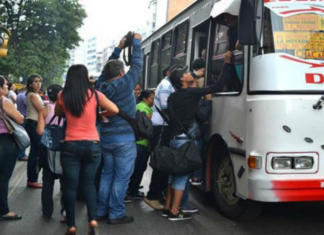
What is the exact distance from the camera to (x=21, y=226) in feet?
16.0

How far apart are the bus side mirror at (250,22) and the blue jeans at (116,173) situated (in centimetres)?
168

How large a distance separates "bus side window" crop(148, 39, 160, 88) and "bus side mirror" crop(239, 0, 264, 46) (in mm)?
5446

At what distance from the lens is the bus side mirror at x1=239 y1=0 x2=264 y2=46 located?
13.4 feet

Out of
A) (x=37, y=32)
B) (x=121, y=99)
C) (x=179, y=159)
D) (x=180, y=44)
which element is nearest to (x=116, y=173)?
(x=179, y=159)

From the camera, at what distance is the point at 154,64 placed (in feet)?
33.3

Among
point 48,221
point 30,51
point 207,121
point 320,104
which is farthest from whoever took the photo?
point 30,51

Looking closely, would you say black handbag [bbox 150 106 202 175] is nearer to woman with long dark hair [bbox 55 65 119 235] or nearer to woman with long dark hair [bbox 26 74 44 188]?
woman with long dark hair [bbox 55 65 119 235]

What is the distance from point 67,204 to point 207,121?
207 centimetres

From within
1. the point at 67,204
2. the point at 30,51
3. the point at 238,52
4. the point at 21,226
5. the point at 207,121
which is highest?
the point at 30,51

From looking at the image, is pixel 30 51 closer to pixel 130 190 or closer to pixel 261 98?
pixel 130 190

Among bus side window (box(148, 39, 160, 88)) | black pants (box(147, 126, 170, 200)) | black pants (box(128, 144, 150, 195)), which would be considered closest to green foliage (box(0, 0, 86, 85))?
bus side window (box(148, 39, 160, 88))

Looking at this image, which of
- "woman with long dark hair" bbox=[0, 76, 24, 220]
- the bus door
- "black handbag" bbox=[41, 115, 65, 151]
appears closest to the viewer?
the bus door

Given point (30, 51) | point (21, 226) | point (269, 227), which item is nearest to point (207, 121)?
point (269, 227)

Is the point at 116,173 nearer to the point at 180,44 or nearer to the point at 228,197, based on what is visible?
the point at 228,197
